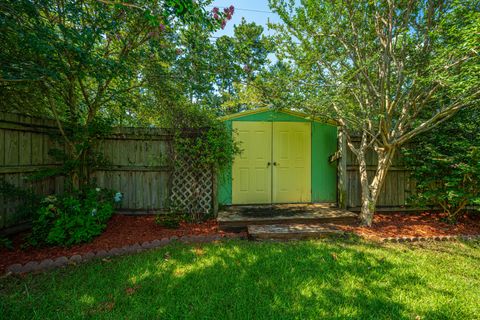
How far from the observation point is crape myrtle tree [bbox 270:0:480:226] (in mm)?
3238

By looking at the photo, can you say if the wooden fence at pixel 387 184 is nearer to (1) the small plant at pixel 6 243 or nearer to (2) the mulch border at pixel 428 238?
(2) the mulch border at pixel 428 238

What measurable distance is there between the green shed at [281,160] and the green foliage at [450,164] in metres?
1.63

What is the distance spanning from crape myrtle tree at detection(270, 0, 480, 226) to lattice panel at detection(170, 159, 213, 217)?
2500 mm

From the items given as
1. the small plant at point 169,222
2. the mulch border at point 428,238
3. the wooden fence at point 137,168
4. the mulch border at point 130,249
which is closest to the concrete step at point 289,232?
the mulch border at point 130,249

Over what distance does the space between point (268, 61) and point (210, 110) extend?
1.61 m

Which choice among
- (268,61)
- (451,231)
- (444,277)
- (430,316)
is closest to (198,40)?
(268,61)

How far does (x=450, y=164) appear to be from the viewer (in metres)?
3.93

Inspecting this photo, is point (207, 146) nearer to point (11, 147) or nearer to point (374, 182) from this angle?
point (11, 147)

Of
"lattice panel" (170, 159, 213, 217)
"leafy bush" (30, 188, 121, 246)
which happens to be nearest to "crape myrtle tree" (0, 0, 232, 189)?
"leafy bush" (30, 188, 121, 246)

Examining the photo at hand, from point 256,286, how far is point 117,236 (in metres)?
2.37

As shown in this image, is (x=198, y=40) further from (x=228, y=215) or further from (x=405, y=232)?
(x=405, y=232)

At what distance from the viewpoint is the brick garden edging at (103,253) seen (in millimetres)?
2412

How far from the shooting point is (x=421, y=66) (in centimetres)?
357

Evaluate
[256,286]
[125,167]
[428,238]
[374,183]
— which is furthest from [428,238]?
[125,167]
